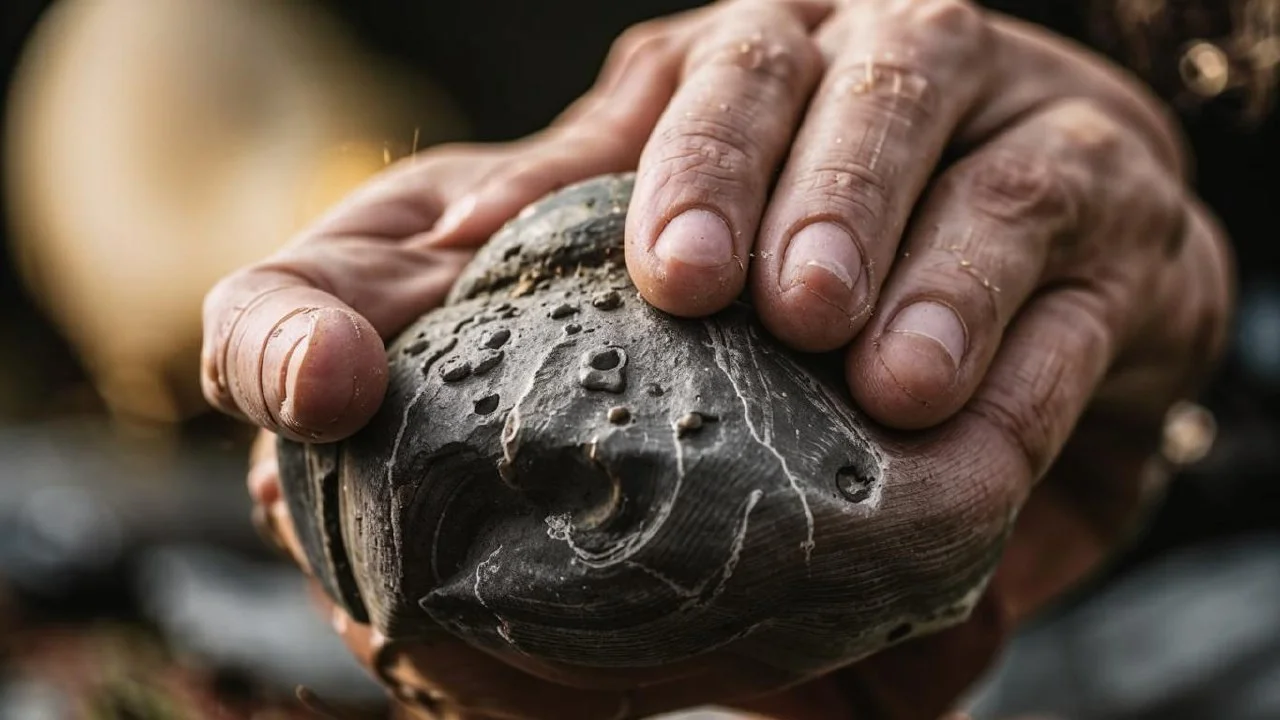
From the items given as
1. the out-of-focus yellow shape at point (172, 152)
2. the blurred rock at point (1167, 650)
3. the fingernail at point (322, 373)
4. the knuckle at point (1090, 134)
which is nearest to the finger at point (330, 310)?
the fingernail at point (322, 373)

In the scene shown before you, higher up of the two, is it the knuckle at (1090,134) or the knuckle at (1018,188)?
the knuckle at (1018,188)

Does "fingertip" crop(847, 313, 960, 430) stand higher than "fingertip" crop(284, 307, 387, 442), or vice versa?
"fingertip" crop(284, 307, 387, 442)

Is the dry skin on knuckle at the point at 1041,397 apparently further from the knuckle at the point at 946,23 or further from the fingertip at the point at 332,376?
the fingertip at the point at 332,376

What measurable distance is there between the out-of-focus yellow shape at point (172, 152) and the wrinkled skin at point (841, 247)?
3.16 feet

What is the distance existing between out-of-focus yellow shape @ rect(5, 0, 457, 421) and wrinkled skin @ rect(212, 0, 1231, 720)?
962mm

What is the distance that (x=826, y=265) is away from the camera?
0.71 m

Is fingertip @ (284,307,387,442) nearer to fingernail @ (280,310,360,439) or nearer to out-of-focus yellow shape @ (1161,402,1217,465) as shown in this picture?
fingernail @ (280,310,360,439)

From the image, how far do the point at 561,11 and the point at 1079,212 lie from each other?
1638mm

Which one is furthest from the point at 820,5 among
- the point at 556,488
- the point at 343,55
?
the point at 343,55

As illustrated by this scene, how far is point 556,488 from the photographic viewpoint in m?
0.67

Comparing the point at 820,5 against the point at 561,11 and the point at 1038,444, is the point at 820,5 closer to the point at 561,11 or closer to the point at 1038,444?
the point at 1038,444

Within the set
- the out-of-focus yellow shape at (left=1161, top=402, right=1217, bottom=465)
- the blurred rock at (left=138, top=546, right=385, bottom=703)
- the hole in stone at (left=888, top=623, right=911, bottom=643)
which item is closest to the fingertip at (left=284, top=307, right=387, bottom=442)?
the hole in stone at (left=888, top=623, right=911, bottom=643)

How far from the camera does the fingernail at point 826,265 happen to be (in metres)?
0.70

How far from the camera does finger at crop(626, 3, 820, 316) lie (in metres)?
0.70
